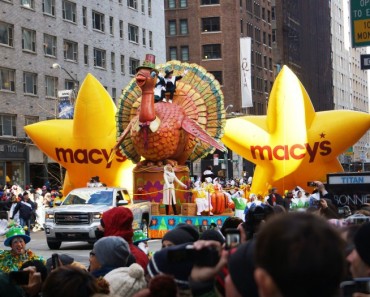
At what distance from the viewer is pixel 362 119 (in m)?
31.1

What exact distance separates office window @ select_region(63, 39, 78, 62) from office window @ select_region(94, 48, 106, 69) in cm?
308

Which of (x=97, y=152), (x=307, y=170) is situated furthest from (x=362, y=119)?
(x=97, y=152)

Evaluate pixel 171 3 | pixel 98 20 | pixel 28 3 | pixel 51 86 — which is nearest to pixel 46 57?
pixel 51 86

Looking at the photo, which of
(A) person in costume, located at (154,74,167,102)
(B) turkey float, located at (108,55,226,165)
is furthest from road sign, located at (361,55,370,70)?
(A) person in costume, located at (154,74,167,102)

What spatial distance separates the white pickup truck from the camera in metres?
23.1

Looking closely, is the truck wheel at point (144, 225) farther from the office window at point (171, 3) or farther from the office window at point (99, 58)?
the office window at point (171, 3)

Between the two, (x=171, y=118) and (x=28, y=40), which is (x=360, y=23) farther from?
(x=28, y=40)

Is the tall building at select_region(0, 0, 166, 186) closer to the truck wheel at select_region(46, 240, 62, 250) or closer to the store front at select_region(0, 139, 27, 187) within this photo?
the store front at select_region(0, 139, 27, 187)

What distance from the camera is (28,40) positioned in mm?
54375

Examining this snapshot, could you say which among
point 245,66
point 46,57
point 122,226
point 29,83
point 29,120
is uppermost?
point 245,66

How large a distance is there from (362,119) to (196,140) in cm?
640

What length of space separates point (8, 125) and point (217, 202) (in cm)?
2721

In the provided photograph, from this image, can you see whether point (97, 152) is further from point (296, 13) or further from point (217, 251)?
point (296, 13)

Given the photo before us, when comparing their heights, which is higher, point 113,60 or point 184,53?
point 184,53
